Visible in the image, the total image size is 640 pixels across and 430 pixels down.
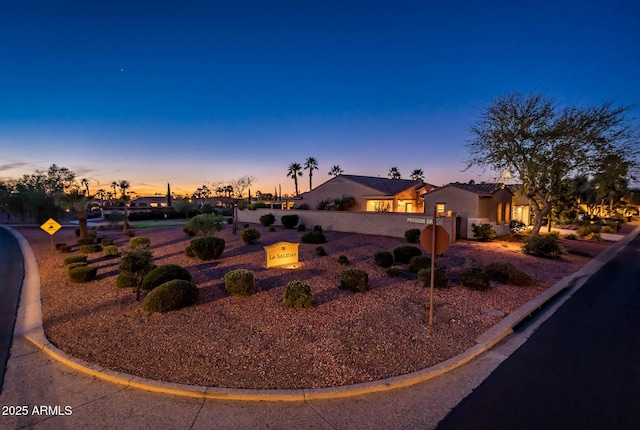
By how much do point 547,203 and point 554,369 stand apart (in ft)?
71.0

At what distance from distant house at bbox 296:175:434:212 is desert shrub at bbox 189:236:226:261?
63.9ft

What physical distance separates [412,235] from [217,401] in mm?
16626

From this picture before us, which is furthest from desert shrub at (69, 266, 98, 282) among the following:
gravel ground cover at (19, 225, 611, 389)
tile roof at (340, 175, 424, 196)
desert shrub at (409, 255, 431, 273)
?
tile roof at (340, 175, 424, 196)

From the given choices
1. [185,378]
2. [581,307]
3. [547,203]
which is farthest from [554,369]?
[547,203]

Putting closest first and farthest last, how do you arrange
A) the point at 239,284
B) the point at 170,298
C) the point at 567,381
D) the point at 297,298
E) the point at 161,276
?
the point at 567,381 < the point at 170,298 < the point at 297,298 < the point at 239,284 < the point at 161,276

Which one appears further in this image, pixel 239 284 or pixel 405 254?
pixel 405 254

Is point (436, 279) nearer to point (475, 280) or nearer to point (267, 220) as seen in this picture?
point (475, 280)

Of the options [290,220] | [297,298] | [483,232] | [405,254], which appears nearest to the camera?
[297,298]

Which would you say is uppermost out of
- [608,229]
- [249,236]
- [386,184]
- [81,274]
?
[386,184]

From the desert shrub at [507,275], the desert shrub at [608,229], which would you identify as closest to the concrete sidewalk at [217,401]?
the desert shrub at [507,275]

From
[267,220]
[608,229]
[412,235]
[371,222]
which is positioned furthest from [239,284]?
[608,229]

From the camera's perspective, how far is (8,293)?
1080 centimetres

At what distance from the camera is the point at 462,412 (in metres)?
4.34

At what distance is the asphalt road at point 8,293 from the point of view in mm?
6621
